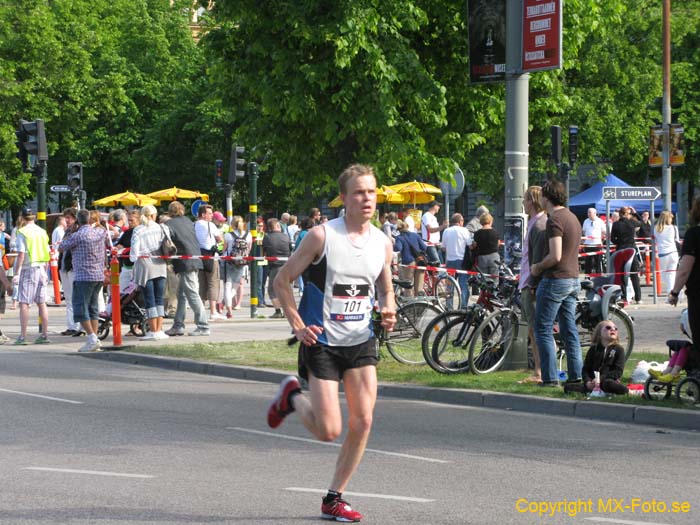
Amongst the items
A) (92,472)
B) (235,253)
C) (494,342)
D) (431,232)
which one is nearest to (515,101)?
(494,342)

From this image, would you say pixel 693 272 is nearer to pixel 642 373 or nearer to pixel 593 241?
pixel 642 373

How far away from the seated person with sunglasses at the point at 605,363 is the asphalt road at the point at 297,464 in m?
0.79

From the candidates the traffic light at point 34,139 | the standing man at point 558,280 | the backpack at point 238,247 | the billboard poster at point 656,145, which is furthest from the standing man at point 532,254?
the billboard poster at point 656,145

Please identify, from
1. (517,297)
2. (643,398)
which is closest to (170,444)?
(643,398)

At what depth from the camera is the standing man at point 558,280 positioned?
11945mm

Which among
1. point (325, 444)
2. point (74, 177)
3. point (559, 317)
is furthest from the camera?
point (74, 177)

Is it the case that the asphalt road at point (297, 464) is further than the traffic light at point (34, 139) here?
No

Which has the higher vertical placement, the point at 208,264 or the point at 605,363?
the point at 208,264

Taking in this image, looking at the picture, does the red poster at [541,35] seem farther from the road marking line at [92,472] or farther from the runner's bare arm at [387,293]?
the road marking line at [92,472]

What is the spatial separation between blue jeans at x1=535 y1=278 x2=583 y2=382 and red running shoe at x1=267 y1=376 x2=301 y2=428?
5667mm

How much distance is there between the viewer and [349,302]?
21.7ft

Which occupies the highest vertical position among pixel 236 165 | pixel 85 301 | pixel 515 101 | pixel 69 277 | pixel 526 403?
pixel 515 101

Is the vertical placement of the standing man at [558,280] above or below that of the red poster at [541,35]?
below

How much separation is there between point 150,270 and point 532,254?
7.56m
